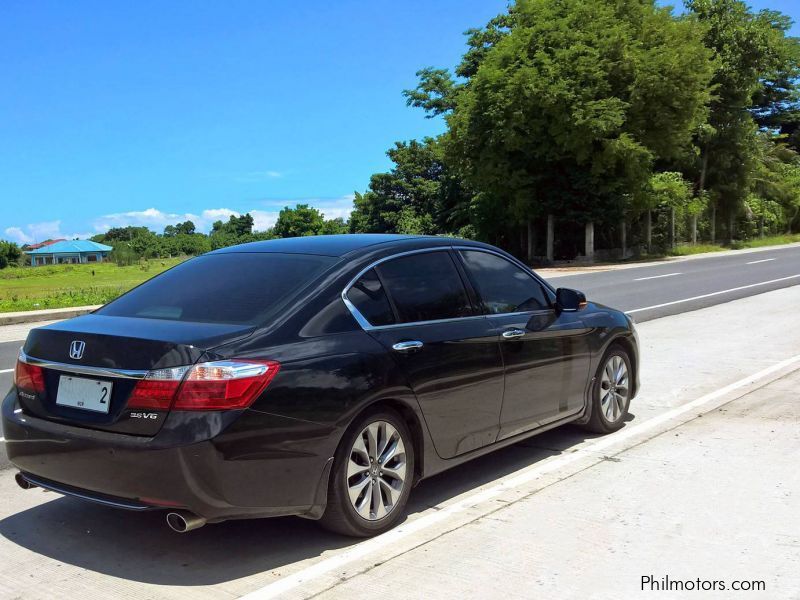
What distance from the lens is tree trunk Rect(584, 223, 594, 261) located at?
1463 inches

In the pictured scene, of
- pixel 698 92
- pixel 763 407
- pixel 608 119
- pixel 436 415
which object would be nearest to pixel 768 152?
pixel 698 92

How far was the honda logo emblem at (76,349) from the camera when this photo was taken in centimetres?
383

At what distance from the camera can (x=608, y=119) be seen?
31125 mm

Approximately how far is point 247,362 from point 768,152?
61389 millimetres

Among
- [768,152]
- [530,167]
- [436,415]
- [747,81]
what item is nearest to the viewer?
[436,415]

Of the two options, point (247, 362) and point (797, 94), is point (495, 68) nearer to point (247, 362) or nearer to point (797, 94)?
point (247, 362)

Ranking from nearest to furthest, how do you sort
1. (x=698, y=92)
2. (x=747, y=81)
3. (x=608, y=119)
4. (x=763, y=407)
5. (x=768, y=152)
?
(x=763, y=407) → (x=608, y=119) → (x=698, y=92) → (x=747, y=81) → (x=768, y=152)

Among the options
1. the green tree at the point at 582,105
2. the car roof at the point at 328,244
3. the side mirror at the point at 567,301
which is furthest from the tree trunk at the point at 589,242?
the car roof at the point at 328,244

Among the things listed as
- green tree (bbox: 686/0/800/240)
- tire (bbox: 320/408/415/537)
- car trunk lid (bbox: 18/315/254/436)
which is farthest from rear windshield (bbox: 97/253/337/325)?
green tree (bbox: 686/0/800/240)

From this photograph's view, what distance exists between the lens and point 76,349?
385 centimetres

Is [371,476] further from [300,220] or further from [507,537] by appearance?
[300,220]

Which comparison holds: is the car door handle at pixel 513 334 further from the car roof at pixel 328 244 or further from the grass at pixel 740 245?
the grass at pixel 740 245

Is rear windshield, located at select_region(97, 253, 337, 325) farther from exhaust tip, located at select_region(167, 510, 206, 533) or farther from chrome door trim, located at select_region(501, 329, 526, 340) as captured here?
chrome door trim, located at select_region(501, 329, 526, 340)

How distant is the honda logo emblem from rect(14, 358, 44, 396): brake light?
0.26m
